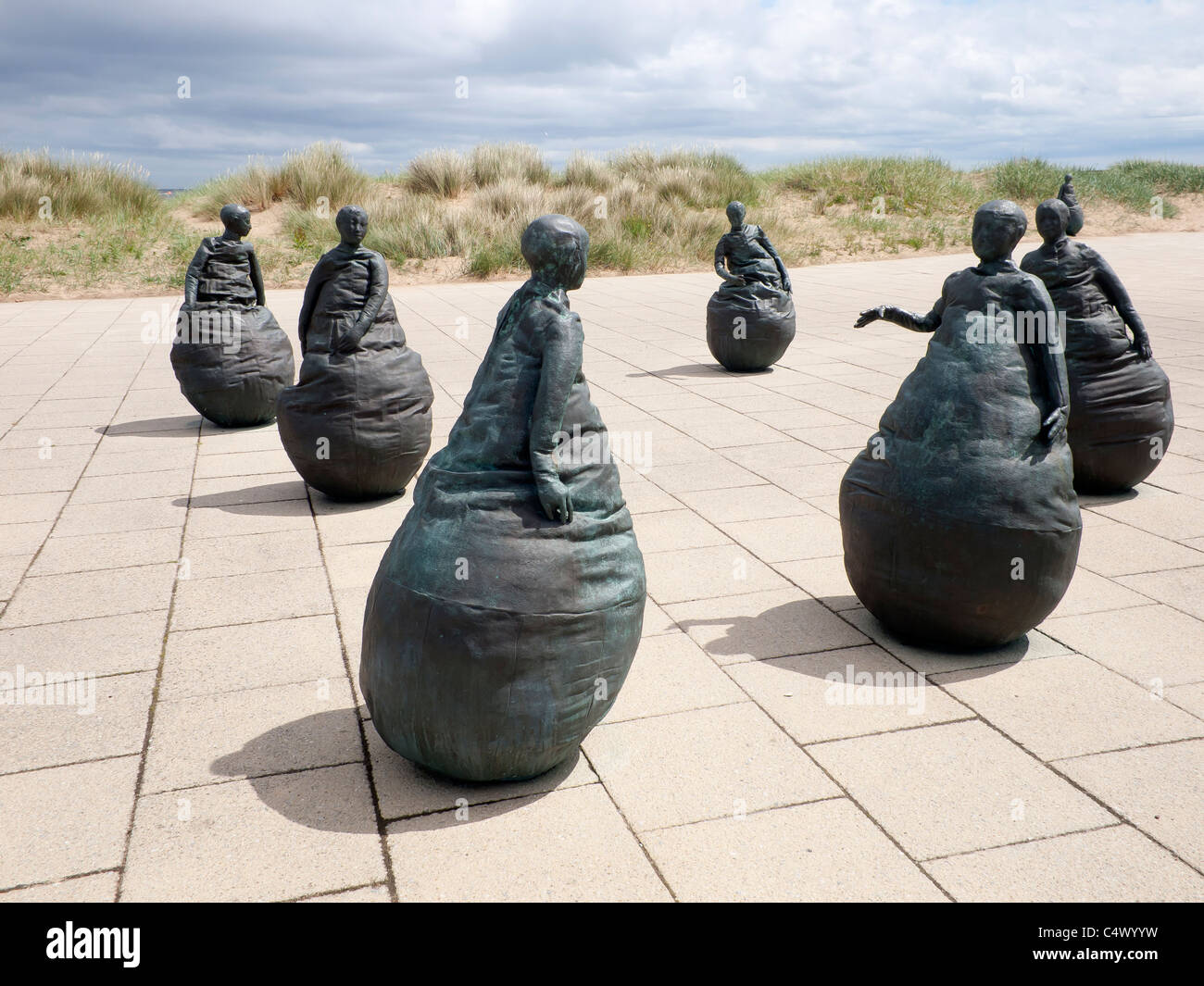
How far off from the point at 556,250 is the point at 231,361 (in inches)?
248

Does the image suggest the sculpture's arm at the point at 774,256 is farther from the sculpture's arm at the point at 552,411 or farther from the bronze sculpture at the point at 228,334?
the sculpture's arm at the point at 552,411

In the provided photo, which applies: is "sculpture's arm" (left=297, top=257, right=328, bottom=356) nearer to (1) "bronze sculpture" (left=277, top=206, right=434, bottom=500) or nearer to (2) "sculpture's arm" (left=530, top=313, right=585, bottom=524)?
(1) "bronze sculpture" (left=277, top=206, right=434, bottom=500)

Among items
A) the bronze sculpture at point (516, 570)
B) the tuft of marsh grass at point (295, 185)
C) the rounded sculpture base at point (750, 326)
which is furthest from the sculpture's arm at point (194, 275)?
the tuft of marsh grass at point (295, 185)

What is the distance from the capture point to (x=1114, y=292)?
22.4ft

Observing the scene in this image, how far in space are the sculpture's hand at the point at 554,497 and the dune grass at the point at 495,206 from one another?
1813cm

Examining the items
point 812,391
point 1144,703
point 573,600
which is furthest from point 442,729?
point 812,391

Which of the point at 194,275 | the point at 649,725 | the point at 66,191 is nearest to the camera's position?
the point at 649,725

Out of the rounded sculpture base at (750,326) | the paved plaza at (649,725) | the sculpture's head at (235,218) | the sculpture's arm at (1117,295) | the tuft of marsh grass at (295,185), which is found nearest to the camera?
the paved plaza at (649,725)

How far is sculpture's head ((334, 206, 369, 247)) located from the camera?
688 centimetres

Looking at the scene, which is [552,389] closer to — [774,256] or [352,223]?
[352,223]

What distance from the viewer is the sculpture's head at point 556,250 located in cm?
359

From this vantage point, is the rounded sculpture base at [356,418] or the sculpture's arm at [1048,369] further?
the rounded sculpture base at [356,418]

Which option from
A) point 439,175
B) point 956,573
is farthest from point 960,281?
point 439,175

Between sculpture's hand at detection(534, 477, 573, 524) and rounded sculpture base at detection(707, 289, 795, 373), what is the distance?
8.56m
